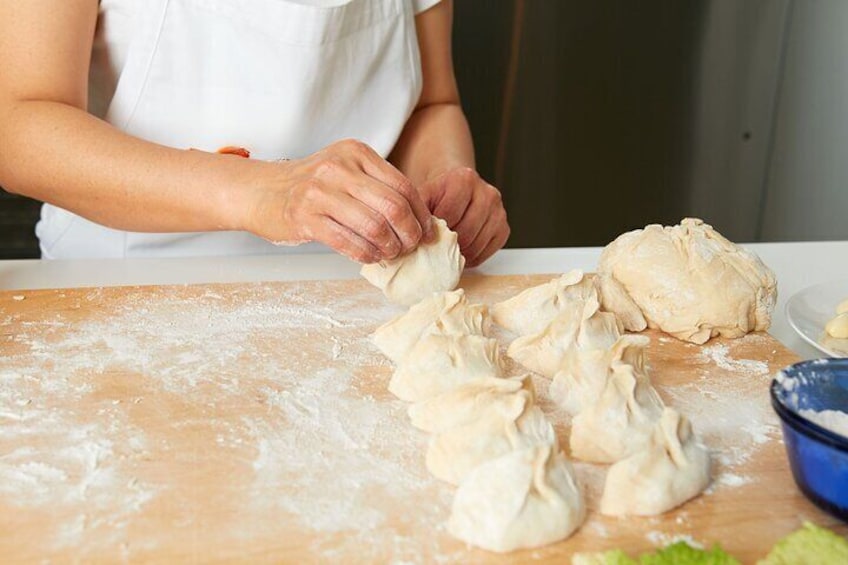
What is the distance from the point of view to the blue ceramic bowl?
832mm

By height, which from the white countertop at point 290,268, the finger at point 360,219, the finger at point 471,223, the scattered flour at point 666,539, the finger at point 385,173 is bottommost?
the white countertop at point 290,268

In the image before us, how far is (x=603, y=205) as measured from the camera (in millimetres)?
3021

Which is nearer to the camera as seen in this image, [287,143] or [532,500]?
[532,500]

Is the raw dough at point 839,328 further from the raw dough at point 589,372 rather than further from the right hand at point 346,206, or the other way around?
the right hand at point 346,206

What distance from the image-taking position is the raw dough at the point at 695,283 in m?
1.28

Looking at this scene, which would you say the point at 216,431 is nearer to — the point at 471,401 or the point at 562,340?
the point at 471,401

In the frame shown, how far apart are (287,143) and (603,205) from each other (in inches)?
61.1

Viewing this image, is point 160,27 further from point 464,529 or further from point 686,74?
point 686,74

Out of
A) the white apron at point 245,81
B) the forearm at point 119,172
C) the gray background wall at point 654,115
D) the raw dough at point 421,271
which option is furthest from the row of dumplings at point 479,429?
the gray background wall at point 654,115

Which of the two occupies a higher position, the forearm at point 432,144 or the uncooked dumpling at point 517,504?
the forearm at point 432,144

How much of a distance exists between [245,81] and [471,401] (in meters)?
0.87

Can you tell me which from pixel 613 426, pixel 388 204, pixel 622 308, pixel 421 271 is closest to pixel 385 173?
pixel 388 204

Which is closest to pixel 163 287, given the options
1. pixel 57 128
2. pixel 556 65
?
pixel 57 128

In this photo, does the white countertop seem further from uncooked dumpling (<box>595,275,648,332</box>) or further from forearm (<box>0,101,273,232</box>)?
uncooked dumpling (<box>595,275,648,332</box>)
